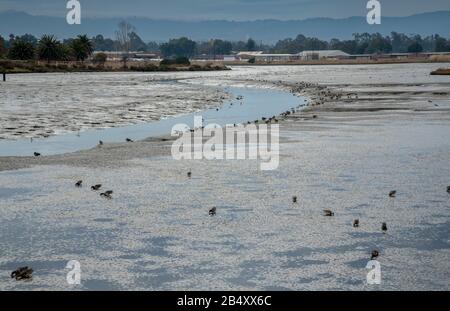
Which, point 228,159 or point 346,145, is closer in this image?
point 228,159

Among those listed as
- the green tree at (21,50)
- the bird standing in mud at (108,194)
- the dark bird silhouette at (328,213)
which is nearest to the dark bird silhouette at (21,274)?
the bird standing in mud at (108,194)

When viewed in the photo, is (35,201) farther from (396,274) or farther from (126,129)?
(126,129)

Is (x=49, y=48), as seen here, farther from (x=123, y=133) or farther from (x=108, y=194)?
(x=108, y=194)

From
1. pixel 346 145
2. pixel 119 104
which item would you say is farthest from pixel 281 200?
pixel 119 104

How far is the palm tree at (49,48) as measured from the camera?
163625 mm

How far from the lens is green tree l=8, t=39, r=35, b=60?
538ft

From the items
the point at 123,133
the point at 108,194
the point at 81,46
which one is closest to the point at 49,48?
the point at 81,46

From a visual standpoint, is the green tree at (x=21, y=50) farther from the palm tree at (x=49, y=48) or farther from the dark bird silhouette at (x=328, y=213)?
the dark bird silhouette at (x=328, y=213)

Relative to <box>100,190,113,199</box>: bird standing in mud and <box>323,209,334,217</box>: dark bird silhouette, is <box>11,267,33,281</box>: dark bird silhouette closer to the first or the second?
<box>100,190,113,199</box>: bird standing in mud

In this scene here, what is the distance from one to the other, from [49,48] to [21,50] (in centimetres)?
688

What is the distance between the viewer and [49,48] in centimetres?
16488

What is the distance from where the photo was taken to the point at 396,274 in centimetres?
1099

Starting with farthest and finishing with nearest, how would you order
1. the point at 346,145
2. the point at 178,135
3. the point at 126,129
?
the point at 126,129
the point at 178,135
the point at 346,145
